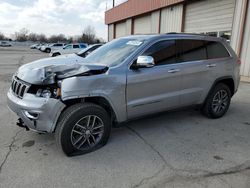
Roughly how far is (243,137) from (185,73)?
1.58 meters

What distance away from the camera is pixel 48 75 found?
3.04 meters

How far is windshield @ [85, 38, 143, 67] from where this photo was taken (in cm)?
362

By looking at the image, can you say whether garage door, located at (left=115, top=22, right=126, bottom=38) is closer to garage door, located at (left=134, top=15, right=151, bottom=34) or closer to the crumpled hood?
Answer: garage door, located at (left=134, top=15, right=151, bottom=34)

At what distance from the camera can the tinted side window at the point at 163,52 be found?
3.77 meters

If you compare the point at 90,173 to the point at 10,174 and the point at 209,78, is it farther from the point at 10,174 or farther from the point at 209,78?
the point at 209,78

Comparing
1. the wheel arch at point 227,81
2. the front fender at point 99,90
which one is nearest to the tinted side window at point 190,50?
the wheel arch at point 227,81

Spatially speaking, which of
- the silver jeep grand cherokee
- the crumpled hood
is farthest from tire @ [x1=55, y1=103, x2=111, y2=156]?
the crumpled hood

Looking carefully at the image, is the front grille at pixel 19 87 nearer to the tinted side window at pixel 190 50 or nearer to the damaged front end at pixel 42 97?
the damaged front end at pixel 42 97

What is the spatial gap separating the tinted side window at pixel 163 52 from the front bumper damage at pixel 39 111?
1.73 metres

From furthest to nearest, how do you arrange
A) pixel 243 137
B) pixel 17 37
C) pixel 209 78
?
pixel 17 37 < pixel 209 78 < pixel 243 137

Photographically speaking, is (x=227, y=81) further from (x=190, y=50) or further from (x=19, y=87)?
(x=19, y=87)

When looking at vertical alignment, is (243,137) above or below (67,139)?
below

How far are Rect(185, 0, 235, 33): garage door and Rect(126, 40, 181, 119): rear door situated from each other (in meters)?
8.03

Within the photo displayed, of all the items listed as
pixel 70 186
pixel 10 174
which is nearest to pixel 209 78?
pixel 70 186
